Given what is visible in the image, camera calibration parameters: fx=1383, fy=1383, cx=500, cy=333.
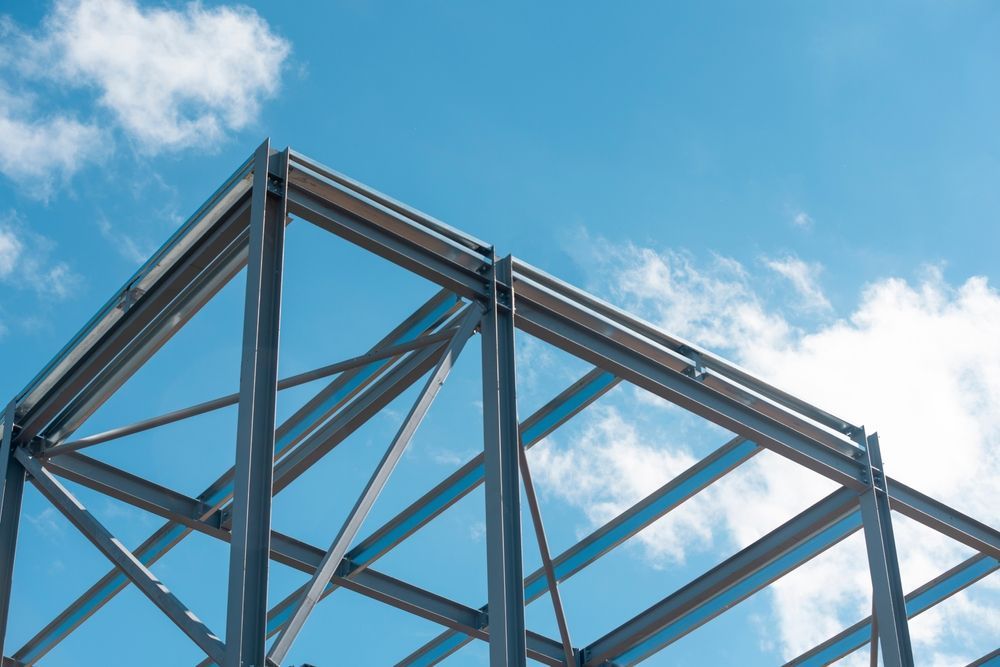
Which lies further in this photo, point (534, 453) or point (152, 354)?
point (534, 453)

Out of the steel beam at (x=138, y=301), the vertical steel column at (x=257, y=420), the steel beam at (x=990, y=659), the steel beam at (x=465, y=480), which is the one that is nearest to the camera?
the vertical steel column at (x=257, y=420)

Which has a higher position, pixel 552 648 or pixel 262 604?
pixel 552 648

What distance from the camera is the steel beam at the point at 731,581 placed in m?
16.1

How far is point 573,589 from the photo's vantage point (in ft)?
62.4

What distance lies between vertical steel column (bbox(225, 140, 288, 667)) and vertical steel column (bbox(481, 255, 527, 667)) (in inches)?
86.8

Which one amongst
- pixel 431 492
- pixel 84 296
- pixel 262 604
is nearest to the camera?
pixel 262 604

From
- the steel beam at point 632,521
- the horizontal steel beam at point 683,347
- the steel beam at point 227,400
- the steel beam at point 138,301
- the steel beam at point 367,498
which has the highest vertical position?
the steel beam at point 632,521

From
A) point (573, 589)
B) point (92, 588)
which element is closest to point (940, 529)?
point (573, 589)

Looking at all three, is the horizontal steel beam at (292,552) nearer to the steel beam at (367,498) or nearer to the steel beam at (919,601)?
the steel beam at (919,601)

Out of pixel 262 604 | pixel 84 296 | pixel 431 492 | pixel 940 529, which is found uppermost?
pixel 84 296

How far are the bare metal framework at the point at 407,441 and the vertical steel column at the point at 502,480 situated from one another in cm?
2

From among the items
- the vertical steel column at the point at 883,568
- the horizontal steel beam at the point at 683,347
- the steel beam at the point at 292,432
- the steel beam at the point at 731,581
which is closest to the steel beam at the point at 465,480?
the horizontal steel beam at the point at 683,347

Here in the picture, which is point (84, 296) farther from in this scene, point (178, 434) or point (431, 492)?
point (431, 492)

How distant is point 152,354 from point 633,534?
6798 millimetres
